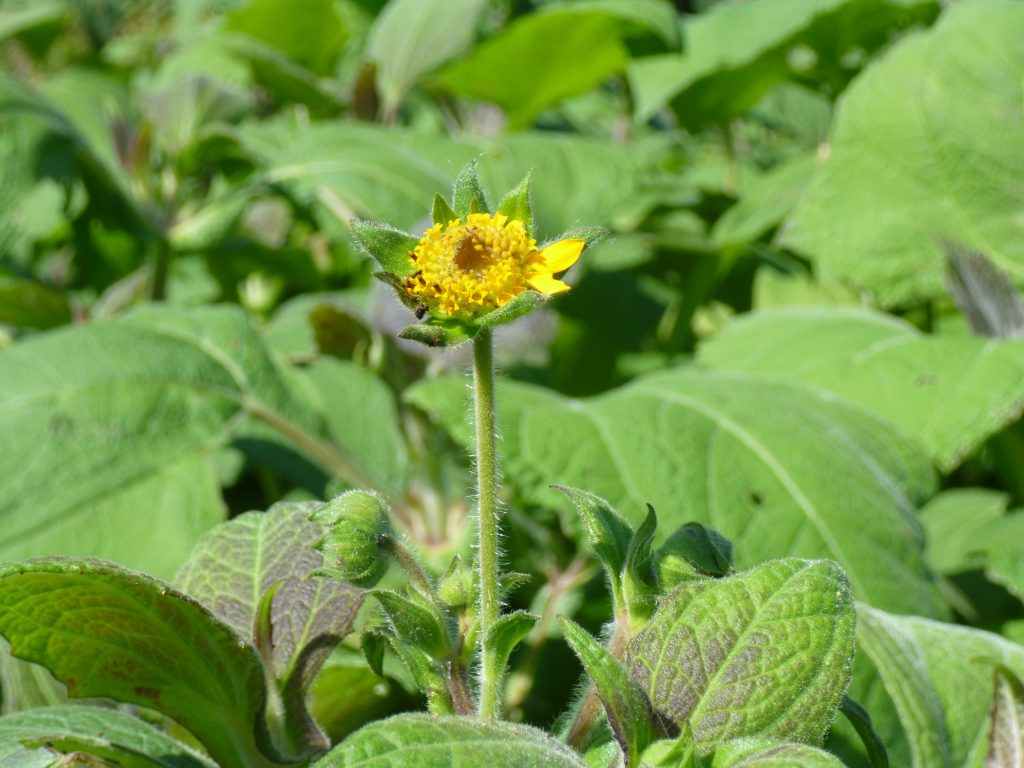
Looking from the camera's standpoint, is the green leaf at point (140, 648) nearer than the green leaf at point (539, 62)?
Yes

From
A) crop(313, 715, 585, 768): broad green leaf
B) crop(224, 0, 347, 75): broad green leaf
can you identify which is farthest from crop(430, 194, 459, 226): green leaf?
crop(224, 0, 347, 75): broad green leaf

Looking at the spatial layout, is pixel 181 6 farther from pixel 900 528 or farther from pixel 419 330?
pixel 419 330

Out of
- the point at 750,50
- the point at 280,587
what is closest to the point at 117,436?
the point at 280,587

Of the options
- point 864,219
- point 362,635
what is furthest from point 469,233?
point 864,219

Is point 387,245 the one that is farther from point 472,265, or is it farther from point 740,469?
point 740,469

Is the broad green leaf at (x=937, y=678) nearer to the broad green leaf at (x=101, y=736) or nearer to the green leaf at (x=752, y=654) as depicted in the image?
the green leaf at (x=752, y=654)

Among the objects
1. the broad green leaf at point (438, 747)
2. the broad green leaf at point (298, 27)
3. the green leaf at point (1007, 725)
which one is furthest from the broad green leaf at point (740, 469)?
the broad green leaf at point (298, 27)
